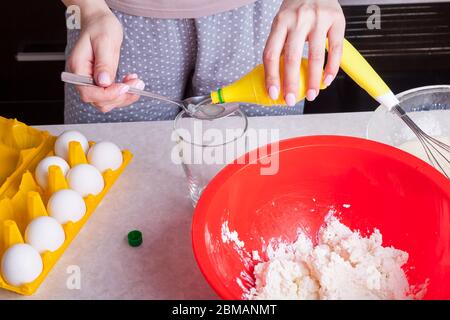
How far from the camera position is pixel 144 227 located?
0.83m

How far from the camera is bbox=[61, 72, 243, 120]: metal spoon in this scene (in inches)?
32.2

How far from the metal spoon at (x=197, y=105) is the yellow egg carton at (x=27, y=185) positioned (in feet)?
0.33

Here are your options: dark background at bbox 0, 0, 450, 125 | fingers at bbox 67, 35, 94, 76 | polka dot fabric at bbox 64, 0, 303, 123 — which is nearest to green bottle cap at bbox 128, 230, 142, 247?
fingers at bbox 67, 35, 94, 76

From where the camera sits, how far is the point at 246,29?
3.44ft

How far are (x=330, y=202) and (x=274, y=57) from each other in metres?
0.22

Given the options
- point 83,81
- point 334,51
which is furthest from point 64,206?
point 334,51

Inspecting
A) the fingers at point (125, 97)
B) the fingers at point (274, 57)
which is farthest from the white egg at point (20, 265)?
the fingers at point (274, 57)

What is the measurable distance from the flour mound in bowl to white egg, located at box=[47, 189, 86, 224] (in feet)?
0.87

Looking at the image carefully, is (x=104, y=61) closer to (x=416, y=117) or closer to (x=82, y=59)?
(x=82, y=59)

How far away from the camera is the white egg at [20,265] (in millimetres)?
730
